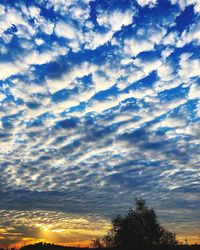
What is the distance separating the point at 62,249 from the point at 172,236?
107ft

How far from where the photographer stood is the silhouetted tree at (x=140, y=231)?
6600cm

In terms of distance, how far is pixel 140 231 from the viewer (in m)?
66.5

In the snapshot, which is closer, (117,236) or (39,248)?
(39,248)

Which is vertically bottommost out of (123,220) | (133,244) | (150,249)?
(150,249)

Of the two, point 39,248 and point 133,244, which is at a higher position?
point 133,244

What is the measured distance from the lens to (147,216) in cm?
6894

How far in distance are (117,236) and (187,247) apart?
26306 mm

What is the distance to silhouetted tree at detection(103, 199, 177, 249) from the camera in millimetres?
66000

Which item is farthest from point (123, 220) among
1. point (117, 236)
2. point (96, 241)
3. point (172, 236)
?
point (96, 241)

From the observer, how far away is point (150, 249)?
4334cm

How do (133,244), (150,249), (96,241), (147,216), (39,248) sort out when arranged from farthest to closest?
1. (96,241)
2. (147,216)
3. (133,244)
4. (39,248)
5. (150,249)

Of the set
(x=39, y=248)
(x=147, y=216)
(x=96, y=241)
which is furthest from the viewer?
(x=96, y=241)

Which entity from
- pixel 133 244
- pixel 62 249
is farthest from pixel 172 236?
pixel 62 249

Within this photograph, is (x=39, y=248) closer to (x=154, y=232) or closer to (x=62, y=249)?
(x=62, y=249)
